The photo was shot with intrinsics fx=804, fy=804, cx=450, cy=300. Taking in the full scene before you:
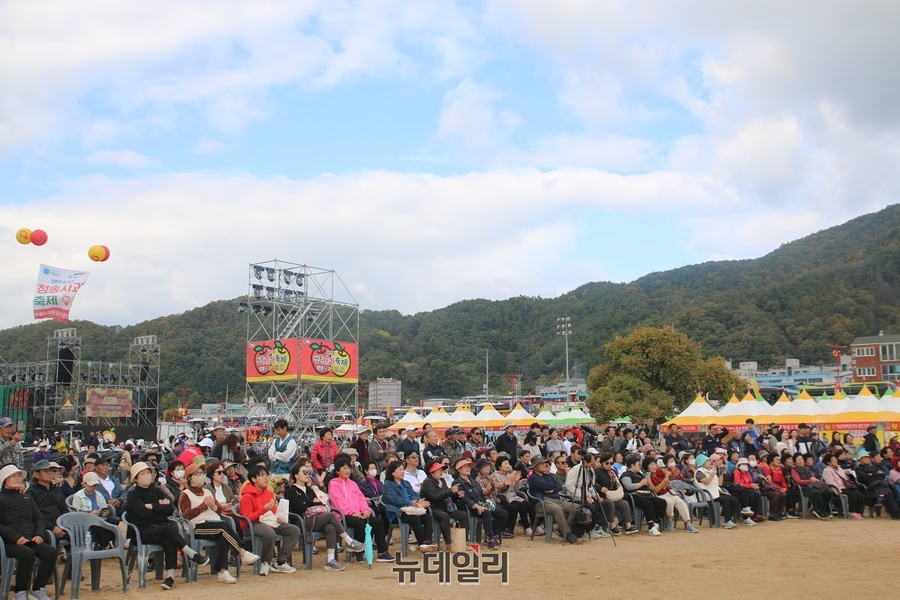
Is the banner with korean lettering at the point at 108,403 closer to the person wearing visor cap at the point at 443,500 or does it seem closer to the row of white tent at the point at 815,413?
the row of white tent at the point at 815,413

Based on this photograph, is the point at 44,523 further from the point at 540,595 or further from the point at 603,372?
the point at 603,372

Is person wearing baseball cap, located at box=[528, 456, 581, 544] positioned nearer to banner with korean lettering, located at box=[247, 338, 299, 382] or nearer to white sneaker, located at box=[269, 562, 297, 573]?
white sneaker, located at box=[269, 562, 297, 573]

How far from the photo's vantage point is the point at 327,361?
33031mm

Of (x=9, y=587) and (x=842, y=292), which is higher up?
(x=842, y=292)

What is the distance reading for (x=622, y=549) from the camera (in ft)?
32.2

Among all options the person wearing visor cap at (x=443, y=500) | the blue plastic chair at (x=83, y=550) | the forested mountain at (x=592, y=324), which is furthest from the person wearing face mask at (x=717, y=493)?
the forested mountain at (x=592, y=324)

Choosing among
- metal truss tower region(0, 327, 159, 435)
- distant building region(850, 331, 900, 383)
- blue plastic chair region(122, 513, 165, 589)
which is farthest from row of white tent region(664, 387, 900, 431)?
distant building region(850, 331, 900, 383)

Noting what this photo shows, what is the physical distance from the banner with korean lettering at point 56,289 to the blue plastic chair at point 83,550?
19.1m

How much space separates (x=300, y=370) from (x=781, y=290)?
61.4 meters

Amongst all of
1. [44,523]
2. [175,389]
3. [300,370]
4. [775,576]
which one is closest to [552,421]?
[300,370]

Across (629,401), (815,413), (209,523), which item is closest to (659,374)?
(629,401)

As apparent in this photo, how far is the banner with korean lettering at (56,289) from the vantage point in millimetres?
24406

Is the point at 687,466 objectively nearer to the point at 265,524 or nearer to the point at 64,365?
the point at 265,524

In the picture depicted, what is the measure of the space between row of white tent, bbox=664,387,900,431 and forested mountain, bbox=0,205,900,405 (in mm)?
46651
